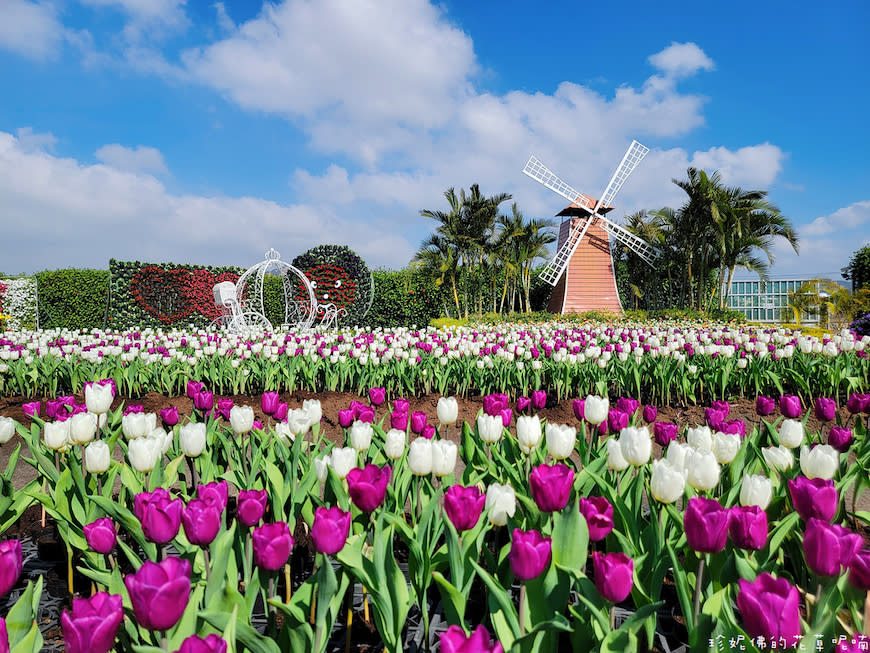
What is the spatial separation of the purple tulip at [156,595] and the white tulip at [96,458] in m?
1.19

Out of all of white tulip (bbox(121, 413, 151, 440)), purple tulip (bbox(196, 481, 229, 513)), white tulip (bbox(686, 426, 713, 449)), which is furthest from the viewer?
white tulip (bbox(121, 413, 151, 440))

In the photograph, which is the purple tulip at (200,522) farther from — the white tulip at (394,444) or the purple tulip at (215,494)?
the white tulip at (394,444)

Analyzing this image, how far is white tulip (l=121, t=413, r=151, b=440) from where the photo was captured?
7.77ft

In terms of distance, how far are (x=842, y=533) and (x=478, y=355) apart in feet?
18.6

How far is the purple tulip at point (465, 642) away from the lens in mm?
902

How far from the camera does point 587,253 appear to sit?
2661 cm

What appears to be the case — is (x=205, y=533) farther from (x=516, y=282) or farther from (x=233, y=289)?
(x=516, y=282)

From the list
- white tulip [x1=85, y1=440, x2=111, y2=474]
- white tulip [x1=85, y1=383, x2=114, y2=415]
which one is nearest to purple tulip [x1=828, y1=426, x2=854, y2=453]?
white tulip [x1=85, y1=440, x2=111, y2=474]

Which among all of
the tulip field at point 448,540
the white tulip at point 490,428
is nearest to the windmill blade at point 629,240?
the tulip field at point 448,540

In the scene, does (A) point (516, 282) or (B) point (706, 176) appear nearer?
(B) point (706, 176)

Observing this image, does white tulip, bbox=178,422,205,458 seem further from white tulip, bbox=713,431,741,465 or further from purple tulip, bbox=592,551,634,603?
white tulip, bbox=713,431,741,465

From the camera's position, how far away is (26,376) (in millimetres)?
6703

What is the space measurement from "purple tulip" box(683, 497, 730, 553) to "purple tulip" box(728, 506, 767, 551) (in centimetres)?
5

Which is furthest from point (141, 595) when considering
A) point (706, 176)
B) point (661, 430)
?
point (706, 176)
